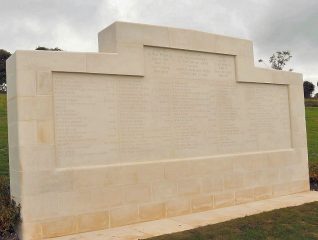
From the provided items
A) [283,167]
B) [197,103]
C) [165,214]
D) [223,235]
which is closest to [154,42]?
[197,103]

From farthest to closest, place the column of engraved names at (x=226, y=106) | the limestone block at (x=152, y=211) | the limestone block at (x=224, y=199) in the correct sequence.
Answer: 1. the column of engraved names at (x=226, y=106)
2. the limestone block at (x=224, y=199)
3. the limestone block at (x=152, y=211)

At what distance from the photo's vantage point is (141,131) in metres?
8.02

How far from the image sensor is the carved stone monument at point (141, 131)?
22.6ft

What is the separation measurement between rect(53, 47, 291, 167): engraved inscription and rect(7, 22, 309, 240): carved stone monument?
0.07 feet

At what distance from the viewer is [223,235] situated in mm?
6645

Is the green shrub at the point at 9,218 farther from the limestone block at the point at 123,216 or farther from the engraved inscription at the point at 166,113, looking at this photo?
the limestone block at the point at 123,216

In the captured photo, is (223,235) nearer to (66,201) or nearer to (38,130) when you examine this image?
(66,201)

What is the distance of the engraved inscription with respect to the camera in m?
7.30

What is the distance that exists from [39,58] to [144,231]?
147 inches

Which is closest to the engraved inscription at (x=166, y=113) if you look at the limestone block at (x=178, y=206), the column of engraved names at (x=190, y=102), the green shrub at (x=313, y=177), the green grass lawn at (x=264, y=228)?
the column of engraved names at (x=190, y=102)

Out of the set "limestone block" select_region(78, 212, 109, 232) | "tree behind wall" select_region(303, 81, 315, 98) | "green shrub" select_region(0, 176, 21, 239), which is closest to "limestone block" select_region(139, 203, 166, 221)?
"limestone block" select_region(78, 212, 109, 232)

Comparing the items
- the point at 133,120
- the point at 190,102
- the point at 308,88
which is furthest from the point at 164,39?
the point at 308,88

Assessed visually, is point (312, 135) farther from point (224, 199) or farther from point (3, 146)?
point (3, 146)

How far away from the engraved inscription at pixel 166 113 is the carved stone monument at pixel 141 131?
22 mm
